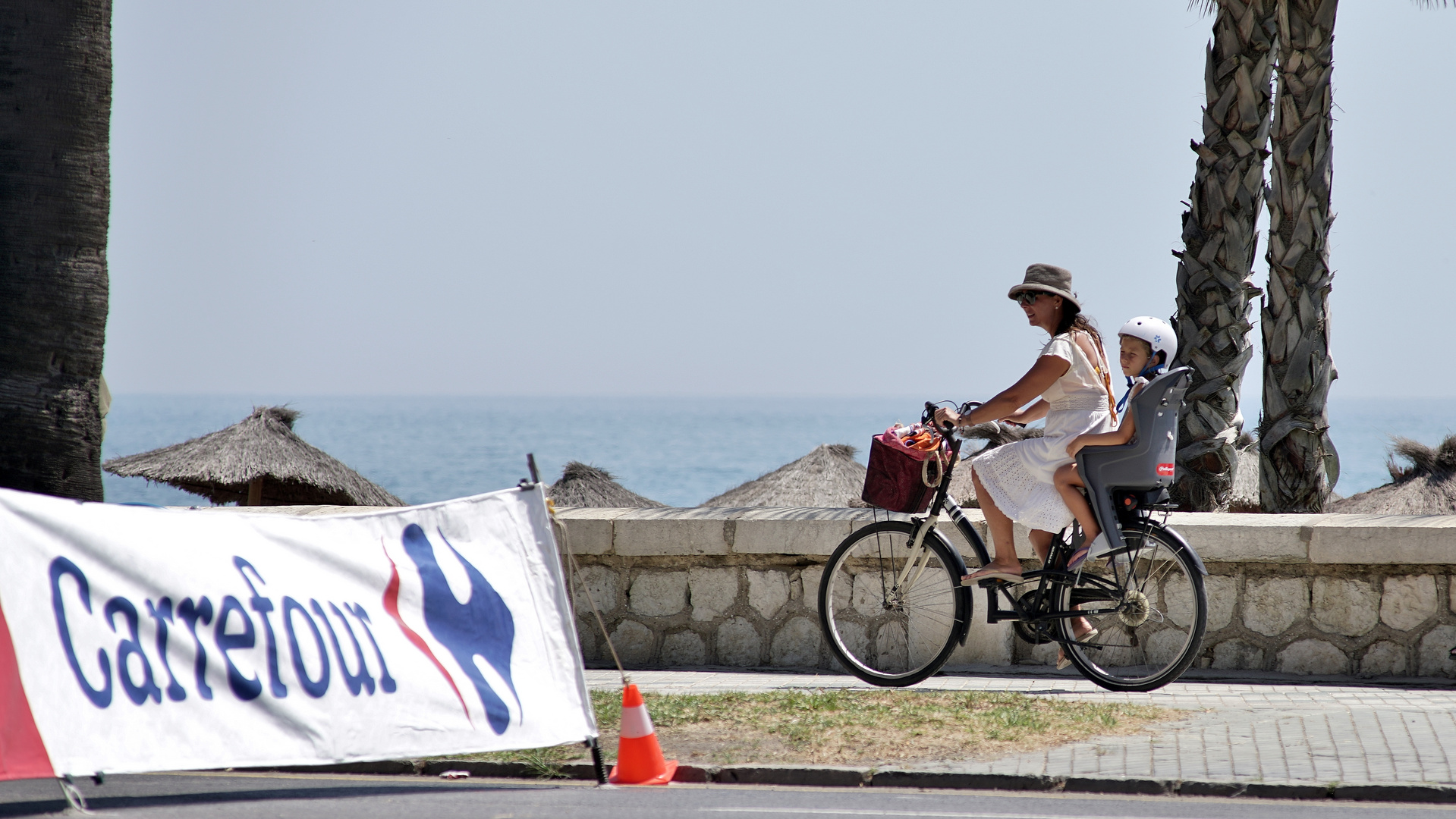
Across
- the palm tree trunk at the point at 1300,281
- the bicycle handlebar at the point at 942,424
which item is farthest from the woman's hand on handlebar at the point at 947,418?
the palm tree trunk at the point at 1300,281

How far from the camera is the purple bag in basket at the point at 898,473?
21.6 ft

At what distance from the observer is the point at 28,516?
4.74 metres

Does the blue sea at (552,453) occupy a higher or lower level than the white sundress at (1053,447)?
lower

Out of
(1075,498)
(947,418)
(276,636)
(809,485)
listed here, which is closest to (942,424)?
(947,418)

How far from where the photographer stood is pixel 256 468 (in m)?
17.3

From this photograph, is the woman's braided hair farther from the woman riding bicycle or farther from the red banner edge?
the red banner edge

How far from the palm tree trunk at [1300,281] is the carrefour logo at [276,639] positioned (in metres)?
7.36

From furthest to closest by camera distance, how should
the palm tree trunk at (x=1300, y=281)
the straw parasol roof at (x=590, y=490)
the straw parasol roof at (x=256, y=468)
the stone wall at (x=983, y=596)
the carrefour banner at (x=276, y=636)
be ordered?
the straw parasol roof at (x=590, y=490) < the straw parasol roof at (x=256, y=468) < the palm tree trunk at (x=1300, y=281) < the stone wall at (x=983, y=596) < the carrefour banner at (x=276, y=636)

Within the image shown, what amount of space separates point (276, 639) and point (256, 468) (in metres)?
13.1

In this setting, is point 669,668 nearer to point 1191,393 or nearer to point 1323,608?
point 1323,608

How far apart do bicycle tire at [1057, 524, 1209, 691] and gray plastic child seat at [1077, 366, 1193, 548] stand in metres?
0.23

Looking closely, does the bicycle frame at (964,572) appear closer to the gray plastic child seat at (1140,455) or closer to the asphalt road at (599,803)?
the gray plastic child seat at (1140,455)

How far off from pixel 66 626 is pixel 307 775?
4.45 ft

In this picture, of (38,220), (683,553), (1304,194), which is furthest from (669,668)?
(1304,194)
